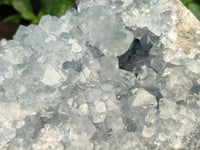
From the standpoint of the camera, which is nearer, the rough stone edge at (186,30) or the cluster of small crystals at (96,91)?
the cluster of small crystals at (96,91)

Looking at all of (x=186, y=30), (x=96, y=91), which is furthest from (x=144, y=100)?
(x=186, y=30)

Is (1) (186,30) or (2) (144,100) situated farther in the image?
(1) (186,30)

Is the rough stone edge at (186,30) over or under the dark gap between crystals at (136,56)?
over

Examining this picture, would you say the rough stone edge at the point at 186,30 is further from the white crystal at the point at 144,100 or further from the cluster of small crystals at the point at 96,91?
the white crystal at the point at 144,100

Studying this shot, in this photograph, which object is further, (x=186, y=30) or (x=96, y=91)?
(x=186, y=30)

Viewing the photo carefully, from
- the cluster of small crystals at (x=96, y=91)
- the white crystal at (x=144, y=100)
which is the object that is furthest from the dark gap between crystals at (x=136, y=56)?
the white crystal at (x=144, y=100)

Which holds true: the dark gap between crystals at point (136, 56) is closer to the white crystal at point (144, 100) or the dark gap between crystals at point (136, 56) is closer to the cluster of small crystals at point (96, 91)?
the cluster of small crystals at point (96, 91)

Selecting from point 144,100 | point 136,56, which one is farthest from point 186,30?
point 144,100

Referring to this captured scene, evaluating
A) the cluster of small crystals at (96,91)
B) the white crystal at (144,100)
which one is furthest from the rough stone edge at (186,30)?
the white crystal at (144,100)

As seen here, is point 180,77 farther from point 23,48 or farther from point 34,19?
point 34,19

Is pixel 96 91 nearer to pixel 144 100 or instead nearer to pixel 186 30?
pixel 144 100
